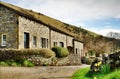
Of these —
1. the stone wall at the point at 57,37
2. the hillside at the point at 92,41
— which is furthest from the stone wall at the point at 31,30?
the hillside at the point at 92,41

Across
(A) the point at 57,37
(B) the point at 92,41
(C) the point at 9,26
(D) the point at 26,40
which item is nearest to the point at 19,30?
(C) the point at 9,26

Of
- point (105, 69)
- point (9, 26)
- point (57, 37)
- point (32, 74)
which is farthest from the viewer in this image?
point (57, 37)

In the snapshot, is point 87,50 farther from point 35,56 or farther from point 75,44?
point 35,56

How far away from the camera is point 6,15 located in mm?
34719

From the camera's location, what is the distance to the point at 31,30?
123 feet

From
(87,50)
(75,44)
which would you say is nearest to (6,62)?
(75,44)

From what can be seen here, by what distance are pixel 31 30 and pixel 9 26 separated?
3.75 m

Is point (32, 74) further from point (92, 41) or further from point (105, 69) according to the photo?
point (92, 41)

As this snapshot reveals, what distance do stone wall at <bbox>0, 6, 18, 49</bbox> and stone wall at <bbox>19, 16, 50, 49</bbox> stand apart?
62cm

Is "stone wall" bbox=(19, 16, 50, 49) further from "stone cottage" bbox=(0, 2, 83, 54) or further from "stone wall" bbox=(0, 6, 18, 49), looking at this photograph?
"stone wall" bbox=(0, 6, 18, 49)

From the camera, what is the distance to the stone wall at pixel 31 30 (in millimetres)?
34812

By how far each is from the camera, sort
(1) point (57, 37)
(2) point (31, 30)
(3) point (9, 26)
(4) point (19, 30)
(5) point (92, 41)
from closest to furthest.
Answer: (4) point (19, 30) < (3) point (9, 26) < (2) point (31, 30) < (1) point (57, 37) < (5) point (92, 41)

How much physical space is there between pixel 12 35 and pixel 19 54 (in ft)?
16.4

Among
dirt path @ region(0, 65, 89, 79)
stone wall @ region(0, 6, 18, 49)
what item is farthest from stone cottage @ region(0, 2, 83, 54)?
dirt path @ region(0, 65, 89, 79)
